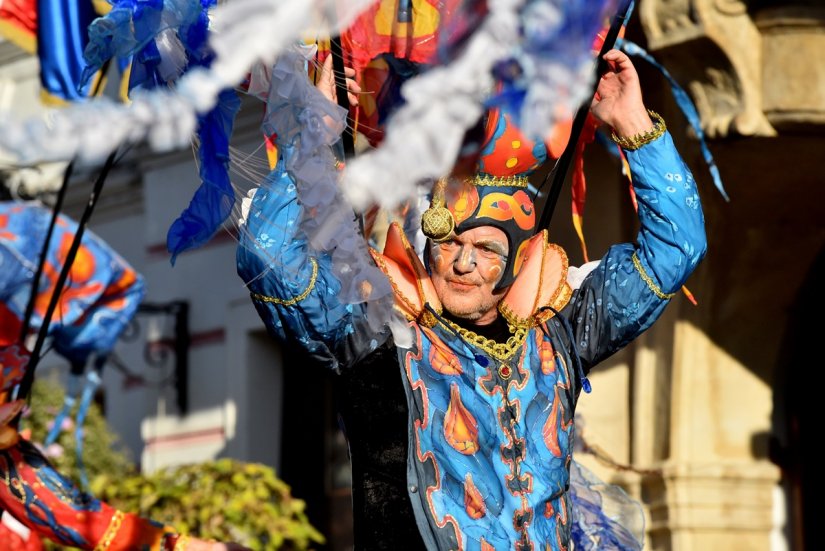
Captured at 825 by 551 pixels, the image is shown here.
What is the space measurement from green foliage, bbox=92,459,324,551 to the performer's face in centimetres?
350

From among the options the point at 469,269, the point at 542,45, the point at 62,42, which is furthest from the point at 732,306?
the point at 542,45

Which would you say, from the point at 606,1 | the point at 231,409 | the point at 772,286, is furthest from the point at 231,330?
the point at 606,1

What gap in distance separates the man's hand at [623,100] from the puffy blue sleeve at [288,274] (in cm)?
79

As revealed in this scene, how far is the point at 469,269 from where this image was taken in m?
3.59

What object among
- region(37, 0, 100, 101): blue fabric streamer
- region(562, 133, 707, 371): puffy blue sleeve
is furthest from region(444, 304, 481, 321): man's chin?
region(37, 0, 100, 101): blue fabric streamer

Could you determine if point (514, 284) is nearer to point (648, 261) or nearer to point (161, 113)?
point (648, 261)

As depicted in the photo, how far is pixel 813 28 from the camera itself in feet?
19.8

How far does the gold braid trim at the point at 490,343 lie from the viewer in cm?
362

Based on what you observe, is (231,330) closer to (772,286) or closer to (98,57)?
(772,286)

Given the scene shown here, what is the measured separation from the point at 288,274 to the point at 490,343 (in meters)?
0.56

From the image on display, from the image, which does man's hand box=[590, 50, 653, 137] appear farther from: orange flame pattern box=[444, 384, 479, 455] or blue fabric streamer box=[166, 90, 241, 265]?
blue fabric streamer box=[166, 90, 241, 265]

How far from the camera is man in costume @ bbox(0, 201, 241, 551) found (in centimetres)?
466

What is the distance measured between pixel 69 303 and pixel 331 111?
3.75 m

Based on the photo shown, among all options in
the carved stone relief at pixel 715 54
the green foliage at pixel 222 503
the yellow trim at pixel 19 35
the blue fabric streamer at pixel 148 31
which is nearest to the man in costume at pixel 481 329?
the blue fabric streamer at pixel 148 31
